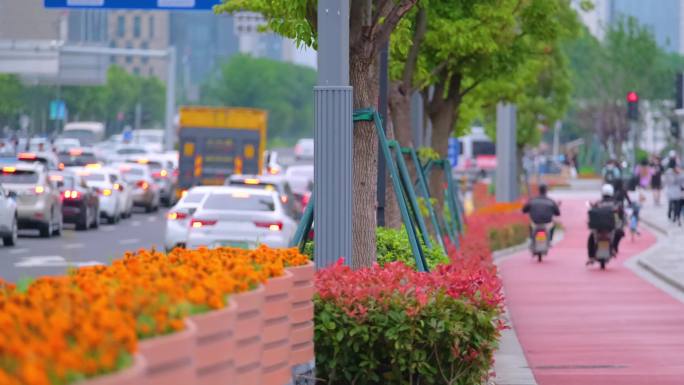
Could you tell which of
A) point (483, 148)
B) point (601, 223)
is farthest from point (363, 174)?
point (483, 148)

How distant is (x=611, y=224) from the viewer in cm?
3186

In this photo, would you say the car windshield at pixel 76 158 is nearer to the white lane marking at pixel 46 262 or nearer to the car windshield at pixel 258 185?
the car windshield at pixel 258 185

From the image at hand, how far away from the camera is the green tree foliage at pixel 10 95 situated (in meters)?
108

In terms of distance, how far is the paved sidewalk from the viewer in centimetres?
2934

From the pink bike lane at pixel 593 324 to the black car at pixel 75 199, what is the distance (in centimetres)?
1316

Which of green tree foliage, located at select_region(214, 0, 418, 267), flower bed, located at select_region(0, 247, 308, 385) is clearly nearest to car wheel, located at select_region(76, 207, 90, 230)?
green tree foliage, located at select_region(214, 0, 418, 267)

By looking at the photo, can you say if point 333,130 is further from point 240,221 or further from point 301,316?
point 240,221

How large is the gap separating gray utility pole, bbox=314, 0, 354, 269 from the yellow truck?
147ft

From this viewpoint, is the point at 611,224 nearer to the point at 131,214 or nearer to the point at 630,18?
the point at 131,214

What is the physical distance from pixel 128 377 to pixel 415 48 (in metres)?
18.4

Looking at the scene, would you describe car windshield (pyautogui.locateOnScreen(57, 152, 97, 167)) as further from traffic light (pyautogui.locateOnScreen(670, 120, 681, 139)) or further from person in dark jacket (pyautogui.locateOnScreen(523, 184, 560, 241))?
person in dark jacket (pyautogui.locateOnScreen(523, 184, 560, 241))

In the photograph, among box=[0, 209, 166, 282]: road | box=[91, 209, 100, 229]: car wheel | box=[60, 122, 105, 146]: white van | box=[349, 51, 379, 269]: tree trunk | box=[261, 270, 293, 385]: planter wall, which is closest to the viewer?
box=[261, 270, 293, 385]: planter wall

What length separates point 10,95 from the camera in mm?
110500

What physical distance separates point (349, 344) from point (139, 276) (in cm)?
367
